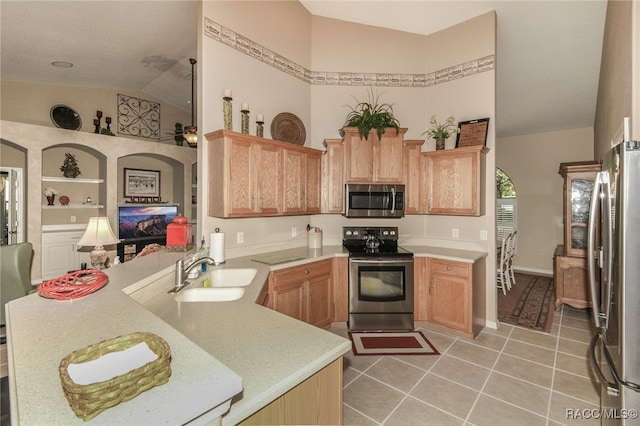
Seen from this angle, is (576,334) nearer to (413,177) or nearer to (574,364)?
(574,364)

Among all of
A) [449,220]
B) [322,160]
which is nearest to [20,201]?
[322,160]

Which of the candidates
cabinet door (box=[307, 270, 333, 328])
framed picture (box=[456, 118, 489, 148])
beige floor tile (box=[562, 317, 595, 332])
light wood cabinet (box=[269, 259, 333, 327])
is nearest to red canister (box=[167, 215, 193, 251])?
light wood cabinet (box=[269, 259, 333, 327])

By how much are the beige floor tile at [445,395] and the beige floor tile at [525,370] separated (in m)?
0.57

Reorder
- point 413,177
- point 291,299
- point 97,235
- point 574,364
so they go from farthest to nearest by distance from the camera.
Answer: point 413,177
point 97,235
point 291,299
point 574,364

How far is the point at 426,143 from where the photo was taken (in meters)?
4.14

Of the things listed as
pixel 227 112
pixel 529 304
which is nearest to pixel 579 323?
pixel 529 304

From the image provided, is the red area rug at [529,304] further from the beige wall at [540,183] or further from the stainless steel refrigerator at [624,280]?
the stainless steel refrigerator at [624,280]

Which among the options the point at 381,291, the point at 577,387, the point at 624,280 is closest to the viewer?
the point at 624,280

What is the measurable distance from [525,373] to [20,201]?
7.79 metres

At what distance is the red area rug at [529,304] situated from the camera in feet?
12.6

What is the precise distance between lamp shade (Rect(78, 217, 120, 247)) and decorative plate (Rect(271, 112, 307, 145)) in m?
2.13

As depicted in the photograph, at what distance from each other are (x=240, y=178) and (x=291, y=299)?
1.34 meters

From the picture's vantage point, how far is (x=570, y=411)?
2.17 meters

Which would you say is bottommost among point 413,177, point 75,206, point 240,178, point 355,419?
point 355,419
